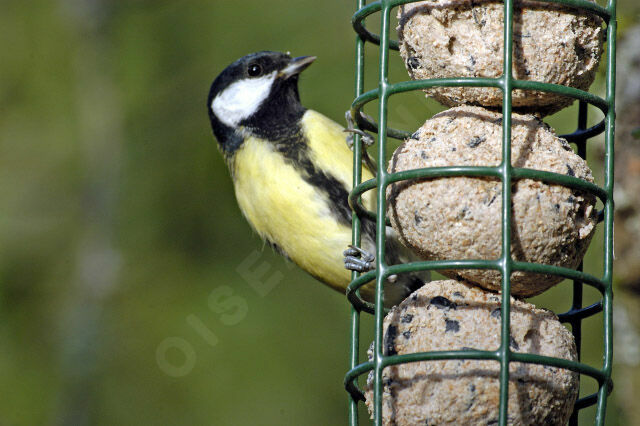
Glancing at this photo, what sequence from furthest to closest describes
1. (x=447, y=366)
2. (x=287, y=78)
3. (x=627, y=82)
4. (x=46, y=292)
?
(x=46, y=292) < (x=287, y=78) < (x=627, y=82) < (x=447, y=366)

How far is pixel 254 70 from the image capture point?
417 cm

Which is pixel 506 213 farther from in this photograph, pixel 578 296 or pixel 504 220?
pixel 578 296

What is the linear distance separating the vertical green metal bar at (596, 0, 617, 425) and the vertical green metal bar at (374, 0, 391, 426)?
0.55 meters

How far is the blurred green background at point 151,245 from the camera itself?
5688 millimetres

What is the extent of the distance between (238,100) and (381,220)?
2.05 m

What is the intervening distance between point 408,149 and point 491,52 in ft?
1.04

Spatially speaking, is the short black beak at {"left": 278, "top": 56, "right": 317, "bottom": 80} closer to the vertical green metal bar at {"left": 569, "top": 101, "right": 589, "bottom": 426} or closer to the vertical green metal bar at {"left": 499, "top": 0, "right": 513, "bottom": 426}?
the vertical green metal bar at {"left": 569, "top": 101, "right": 589, "bottom": 426}

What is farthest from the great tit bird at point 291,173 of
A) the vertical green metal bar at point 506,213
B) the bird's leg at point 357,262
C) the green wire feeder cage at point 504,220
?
→ the vertical green metal bar at point 506,213

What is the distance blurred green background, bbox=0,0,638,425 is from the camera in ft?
18.7

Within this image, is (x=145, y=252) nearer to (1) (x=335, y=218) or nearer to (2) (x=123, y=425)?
(2) (x=123, y=425)

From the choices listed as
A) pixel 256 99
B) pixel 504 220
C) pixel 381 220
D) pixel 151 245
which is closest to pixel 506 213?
pixel 504 220

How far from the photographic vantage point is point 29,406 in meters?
5.96

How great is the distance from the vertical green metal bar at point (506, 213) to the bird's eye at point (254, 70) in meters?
2.24

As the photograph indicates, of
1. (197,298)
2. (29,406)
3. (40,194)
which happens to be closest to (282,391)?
(197,298)
